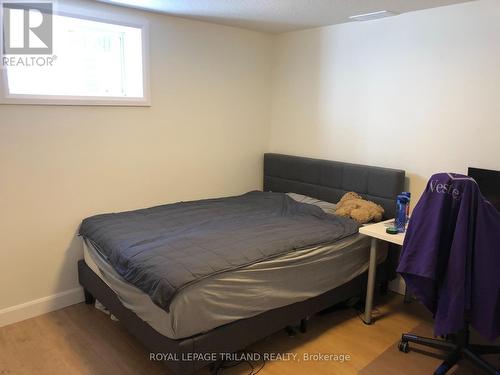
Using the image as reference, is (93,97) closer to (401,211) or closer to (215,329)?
(215,329)

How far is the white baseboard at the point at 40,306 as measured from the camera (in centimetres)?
275

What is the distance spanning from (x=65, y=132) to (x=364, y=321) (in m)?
2.59

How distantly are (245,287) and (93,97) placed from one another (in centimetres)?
185

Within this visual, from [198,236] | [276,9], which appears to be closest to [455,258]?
[198,236]

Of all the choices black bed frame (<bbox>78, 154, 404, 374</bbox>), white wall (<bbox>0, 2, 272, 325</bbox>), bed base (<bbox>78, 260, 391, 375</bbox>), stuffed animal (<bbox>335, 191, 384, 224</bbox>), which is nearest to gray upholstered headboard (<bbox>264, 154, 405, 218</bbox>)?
black bed frame (<bbox>78, 154, 404, 374</bbox>)

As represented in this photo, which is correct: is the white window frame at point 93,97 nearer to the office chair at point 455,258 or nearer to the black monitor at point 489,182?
the office chair at point 455,258

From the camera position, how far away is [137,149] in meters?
3.22

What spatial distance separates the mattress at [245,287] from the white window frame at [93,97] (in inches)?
41.0

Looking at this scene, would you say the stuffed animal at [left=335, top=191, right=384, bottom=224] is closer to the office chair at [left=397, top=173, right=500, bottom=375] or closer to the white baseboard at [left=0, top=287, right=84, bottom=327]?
the office chair at [left=397, top=173, right=500, bottom=375]

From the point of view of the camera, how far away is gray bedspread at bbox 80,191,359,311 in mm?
2064

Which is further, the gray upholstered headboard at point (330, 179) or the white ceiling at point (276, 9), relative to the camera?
the gray upholstered headboard at point (330, 179)

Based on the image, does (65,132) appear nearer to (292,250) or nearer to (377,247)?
(292,250)

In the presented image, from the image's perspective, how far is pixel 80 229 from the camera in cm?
292

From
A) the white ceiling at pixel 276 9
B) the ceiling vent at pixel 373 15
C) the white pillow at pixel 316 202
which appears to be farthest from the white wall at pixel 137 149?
the ceiling vent at pixel 373 15
